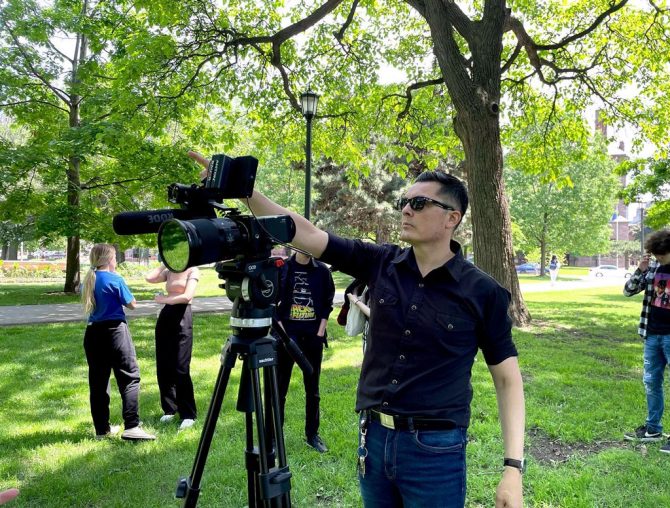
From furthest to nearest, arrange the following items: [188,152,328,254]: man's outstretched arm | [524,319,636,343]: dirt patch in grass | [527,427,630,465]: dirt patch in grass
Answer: [524,319,636,343]: dirt patch in grass → [527,427,630,465]: dirt patch in grass → [188,152,328,254]: man's outstretched arm

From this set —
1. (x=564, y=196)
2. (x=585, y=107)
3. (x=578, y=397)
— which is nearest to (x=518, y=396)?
(x=578, y=397)

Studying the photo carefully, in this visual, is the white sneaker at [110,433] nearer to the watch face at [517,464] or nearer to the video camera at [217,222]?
the video camera at [217,222]

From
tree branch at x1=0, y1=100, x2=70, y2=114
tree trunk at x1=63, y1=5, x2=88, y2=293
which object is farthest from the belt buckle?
tree branch at x1=0, y1=100, x2=70, y2=114

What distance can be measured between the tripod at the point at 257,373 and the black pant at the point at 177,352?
302 centimetres

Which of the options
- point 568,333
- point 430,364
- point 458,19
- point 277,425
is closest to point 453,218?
point 430,364

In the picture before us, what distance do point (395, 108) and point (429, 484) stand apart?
1363cm

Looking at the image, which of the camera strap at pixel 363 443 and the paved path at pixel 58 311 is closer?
the camera strap at pixel 363 443

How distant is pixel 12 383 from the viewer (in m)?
6.59

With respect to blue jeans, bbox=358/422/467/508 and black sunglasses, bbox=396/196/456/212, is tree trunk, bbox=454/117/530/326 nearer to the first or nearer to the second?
black sunglasses, bbox=396/196/456/212

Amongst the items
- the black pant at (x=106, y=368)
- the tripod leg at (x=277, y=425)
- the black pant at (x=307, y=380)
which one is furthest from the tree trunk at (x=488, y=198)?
the tripod leg at (x=277, y=425)

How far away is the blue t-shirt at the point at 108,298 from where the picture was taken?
15.4 ft

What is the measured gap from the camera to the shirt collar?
200 cm

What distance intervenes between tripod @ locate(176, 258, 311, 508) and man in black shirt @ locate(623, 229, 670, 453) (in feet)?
14.2

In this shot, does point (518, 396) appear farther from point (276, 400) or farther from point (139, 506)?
point (139, 506)
